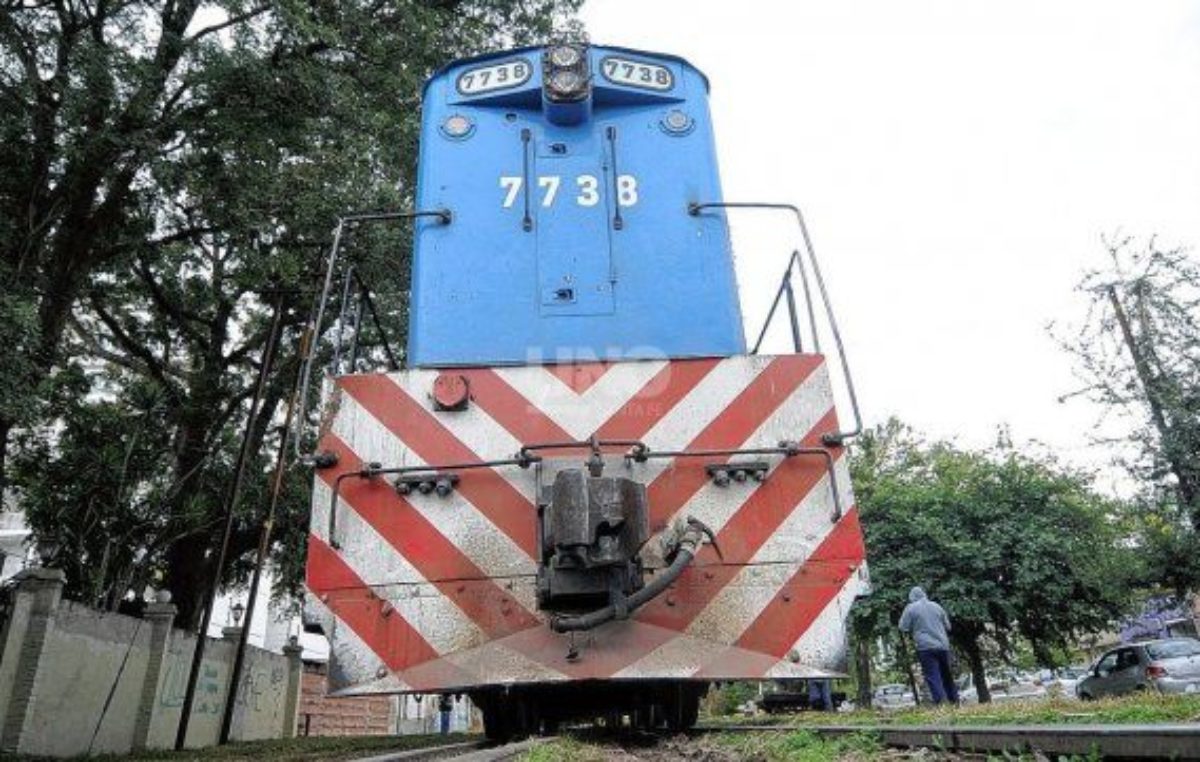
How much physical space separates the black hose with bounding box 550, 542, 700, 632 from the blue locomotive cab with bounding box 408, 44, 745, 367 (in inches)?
47.5

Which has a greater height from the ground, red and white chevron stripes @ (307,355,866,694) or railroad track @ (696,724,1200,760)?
red and white chevron stripes @ (307,355,866,694)

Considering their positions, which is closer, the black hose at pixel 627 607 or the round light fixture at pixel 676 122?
the black hose at pixel 627 607


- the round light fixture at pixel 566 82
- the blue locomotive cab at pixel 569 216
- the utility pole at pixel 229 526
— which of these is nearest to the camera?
the blue locomotive cab at pixel 569 216

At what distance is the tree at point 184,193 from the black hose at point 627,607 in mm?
5839

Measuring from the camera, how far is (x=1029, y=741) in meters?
2.18

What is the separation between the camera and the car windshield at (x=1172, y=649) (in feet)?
45.0

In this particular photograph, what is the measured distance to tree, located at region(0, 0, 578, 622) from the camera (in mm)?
8062

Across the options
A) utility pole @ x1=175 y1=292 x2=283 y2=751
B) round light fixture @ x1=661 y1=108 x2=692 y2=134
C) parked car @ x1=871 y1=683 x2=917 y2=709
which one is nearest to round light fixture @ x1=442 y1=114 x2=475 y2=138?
round light fixture @ x1=661 y1=108 x2=692 y2=134

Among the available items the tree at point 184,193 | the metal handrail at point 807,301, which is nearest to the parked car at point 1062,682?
the metal handrail at point 807,301

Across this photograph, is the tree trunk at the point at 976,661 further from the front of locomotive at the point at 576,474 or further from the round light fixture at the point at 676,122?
the round light fixture at the point at 676,122

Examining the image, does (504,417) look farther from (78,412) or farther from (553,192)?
(78,412)

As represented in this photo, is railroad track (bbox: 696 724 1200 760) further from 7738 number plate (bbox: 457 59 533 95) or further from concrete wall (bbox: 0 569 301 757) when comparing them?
concrete wall (bbox: 0 569 301 757)

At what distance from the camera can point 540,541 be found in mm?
3076

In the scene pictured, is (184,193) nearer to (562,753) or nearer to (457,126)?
(457,126)
